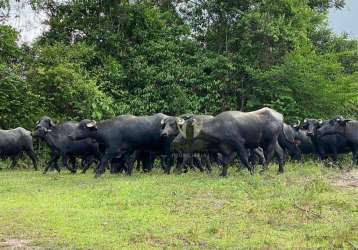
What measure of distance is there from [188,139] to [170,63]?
13.4 m

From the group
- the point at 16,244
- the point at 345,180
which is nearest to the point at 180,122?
the point at 345,180

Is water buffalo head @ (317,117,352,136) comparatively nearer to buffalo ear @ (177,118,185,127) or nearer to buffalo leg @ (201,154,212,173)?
buffalo leg @ (201,154,212,173)

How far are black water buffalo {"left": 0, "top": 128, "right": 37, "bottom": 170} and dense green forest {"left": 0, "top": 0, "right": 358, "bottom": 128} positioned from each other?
328 cm

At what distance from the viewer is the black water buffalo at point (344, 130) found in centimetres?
2116

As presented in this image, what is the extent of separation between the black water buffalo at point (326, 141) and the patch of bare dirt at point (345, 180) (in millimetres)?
4612

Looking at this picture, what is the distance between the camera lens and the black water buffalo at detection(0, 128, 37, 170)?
2355cm

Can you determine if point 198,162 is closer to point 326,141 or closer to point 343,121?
point 326,141

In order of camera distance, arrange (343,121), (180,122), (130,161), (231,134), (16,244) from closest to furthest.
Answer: (16,244), (231,134), (180,122), (130,161), (343,121)

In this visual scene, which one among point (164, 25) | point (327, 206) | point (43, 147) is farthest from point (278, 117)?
point (164, 25)

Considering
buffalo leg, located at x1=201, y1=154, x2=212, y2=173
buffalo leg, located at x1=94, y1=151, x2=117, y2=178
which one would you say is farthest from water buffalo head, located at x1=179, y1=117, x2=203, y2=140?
buffalo leg, located at x1=201, y1=154, x2=212, y2=173

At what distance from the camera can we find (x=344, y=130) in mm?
21281

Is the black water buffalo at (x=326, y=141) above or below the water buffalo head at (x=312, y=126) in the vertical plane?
below

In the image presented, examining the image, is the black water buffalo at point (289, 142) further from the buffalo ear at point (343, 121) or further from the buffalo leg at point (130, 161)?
the buffalo leg at point (130, 161)

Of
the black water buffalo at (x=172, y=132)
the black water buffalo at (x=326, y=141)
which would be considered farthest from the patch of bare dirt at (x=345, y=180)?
the black water buffalo at (x=326, y=141)
